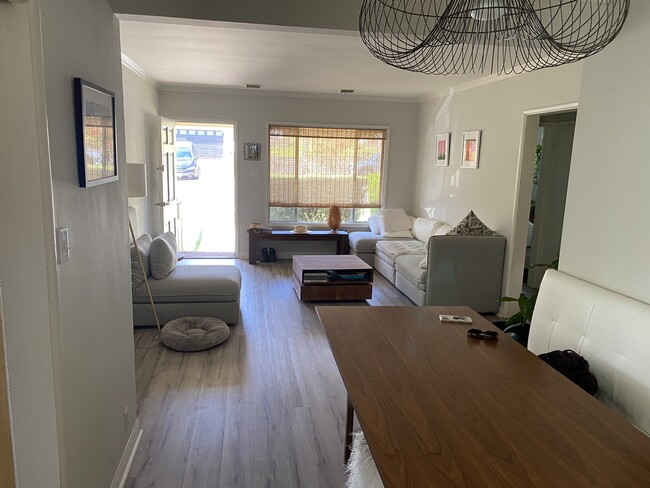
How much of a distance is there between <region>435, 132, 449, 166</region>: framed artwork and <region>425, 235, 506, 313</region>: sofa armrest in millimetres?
1870

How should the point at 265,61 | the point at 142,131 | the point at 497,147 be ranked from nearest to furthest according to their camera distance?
1. the point at 265,61
2. the point at 497,147
3. the point at 142,131

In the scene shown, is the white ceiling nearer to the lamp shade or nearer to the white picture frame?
the white picture frame

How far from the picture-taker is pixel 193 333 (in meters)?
3.85

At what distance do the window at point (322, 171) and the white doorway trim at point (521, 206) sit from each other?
3049mm

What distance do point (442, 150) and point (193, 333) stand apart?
163 inches

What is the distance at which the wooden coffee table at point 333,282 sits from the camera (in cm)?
499

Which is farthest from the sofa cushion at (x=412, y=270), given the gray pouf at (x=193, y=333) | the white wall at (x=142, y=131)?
the white wall at (x=142, y=131)

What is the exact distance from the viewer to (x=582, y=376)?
209cm

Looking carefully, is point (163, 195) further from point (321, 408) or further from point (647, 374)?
point (647, 374)

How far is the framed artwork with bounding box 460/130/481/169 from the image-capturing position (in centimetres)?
536

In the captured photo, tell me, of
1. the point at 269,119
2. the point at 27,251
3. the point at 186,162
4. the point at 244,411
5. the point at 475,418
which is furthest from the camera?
the point at 186,162

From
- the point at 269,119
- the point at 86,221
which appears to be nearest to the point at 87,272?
the point at 86,221

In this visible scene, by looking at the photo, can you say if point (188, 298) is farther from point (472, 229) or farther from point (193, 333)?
point (472, 229)

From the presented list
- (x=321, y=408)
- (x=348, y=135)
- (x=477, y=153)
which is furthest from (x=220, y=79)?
(x=321, y=408)
